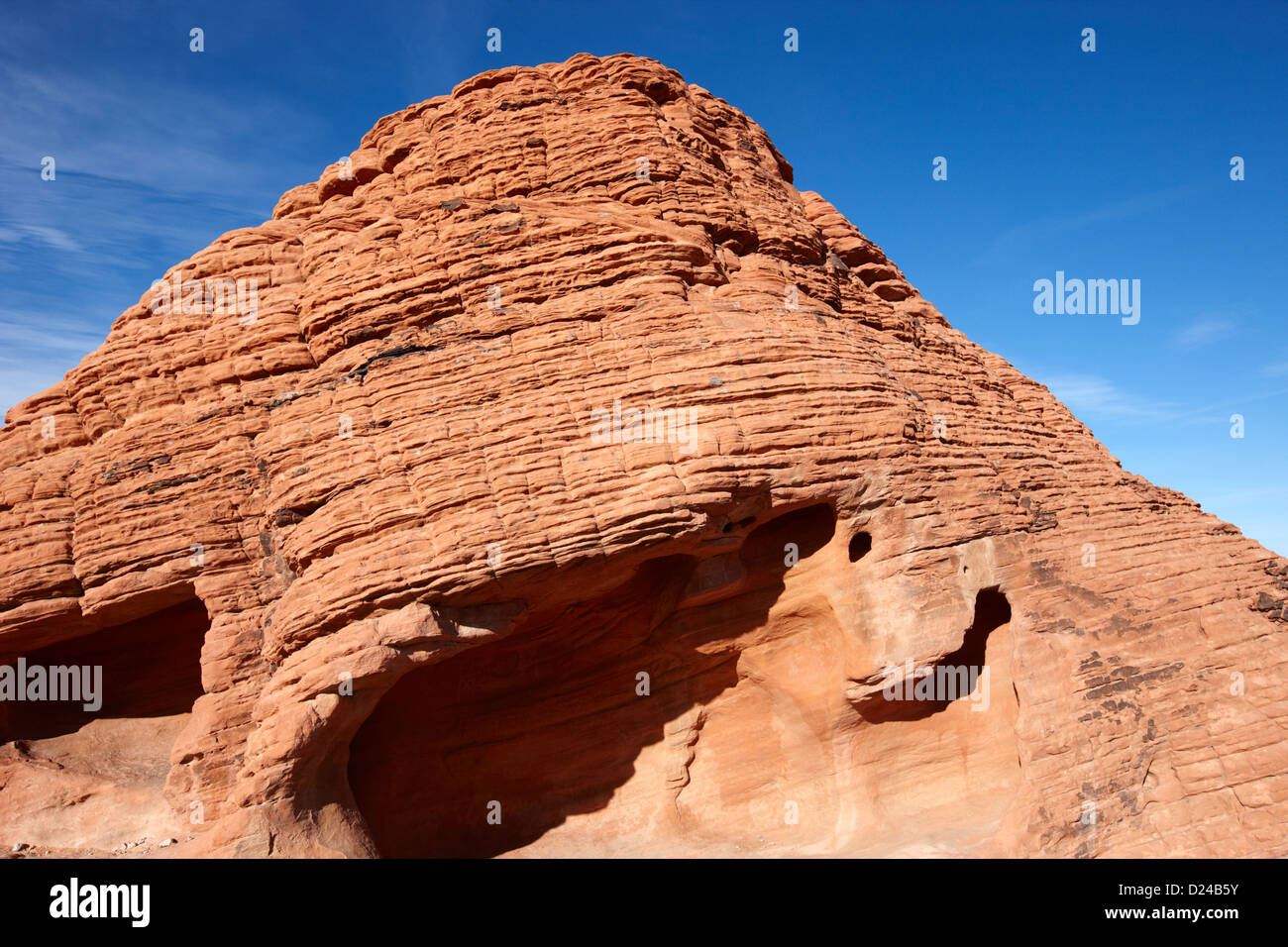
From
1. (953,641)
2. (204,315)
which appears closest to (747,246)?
(953,641)

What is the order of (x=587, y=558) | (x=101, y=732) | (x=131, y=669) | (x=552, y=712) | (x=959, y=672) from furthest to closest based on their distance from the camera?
(x=131, y=669)
(x=101, y=732)
(x=552, y=712)
(x=959, y=672)
(x=587, y=558)

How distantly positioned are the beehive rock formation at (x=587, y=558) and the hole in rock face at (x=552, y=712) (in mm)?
57

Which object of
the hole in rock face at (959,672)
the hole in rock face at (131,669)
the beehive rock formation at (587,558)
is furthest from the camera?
the hole in rock face at (131,669)

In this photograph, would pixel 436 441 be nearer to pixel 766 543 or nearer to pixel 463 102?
pixel 766 543

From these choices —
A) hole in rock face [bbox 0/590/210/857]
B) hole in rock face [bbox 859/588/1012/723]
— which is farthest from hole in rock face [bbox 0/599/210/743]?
hole in rock face [bbox 859/588/1012/723]

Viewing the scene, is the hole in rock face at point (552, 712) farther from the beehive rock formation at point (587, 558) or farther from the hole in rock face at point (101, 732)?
the hole in rock face at point (101, 732)

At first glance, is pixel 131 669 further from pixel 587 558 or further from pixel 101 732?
pixel 587 558

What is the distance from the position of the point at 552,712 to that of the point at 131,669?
800 centimetres

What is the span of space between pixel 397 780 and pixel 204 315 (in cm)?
868

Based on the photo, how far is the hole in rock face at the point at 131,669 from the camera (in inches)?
581

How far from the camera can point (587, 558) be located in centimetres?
1094

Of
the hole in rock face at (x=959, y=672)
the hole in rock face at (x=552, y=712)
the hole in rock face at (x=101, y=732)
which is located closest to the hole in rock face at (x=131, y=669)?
the hole in rock face at (x=101, y=732)

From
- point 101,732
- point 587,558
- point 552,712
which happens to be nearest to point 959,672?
point 587,558

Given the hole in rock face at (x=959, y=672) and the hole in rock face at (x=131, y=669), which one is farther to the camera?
the hole in rock face at (x=131, y=669)
